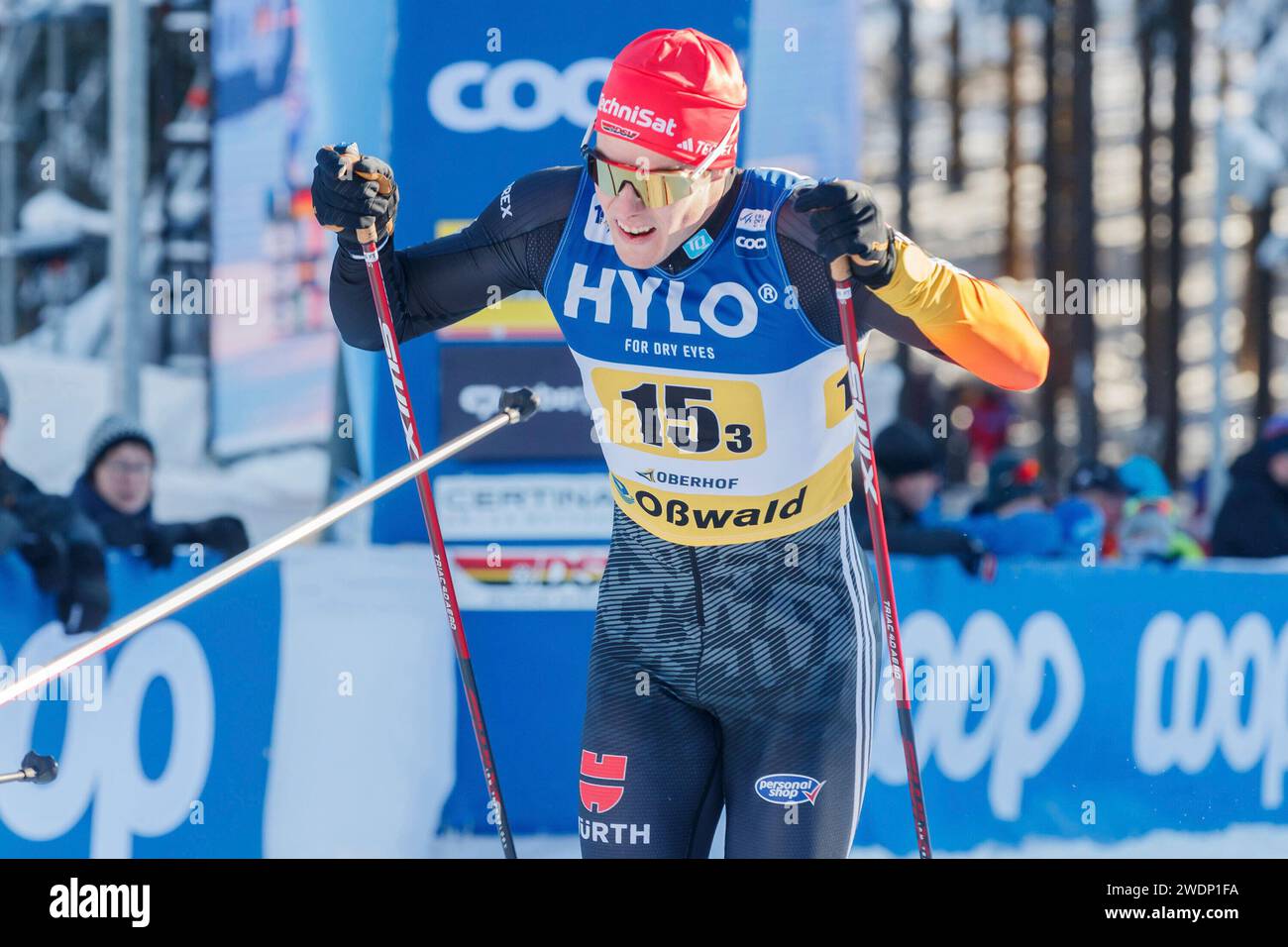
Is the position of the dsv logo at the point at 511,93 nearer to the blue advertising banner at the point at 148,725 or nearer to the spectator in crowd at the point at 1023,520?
the blue advertising banner at the point at 148,725

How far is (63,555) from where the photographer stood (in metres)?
4.85

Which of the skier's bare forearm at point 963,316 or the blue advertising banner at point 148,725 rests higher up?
the skier's bare forearm at point 963,316

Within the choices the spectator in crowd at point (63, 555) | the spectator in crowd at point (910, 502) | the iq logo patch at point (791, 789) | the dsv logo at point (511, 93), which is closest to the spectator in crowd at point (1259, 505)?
the spectator in crowd at point (910, 502)

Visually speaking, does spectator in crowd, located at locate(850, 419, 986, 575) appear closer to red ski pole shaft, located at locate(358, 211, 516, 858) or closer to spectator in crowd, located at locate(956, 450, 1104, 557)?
spectator in crowd, located at locate(956, 450, 1104, 557)

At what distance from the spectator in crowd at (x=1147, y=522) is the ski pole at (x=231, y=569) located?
423 cm

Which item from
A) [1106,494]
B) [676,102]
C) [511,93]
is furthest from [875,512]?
[1106,494]

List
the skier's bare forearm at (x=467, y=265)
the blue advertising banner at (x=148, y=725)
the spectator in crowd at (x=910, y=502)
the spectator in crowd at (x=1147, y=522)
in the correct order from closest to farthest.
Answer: the skier's bare forearm at (x=467, y=265), the blue advertising banner at (x=148, y=725), the spectator in crowd at (x=910, y=502), the spectator in crowd at (x=1147, y=522)

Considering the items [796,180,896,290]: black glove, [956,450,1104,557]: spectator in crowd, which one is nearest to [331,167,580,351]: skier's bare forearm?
[796,180,896,290]: black glove

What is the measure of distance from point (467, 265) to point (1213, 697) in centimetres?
369

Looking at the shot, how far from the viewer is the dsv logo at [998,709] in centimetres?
567

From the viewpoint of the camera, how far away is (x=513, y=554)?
19.6ft

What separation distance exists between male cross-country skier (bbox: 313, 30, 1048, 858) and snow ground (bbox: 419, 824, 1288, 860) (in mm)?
2513

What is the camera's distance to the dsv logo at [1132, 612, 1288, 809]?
5816 mm
